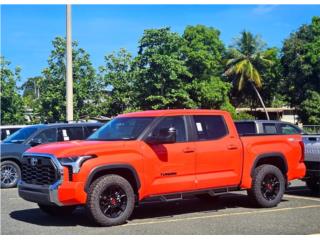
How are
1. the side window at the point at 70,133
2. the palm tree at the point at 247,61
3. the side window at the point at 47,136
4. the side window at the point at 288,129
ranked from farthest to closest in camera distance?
the palm tree at the point at 247,61 < the side window at the point at 288,129 < the side window at the point at 70,133 < the side window at the point at 47,136

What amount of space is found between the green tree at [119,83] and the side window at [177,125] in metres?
27.0

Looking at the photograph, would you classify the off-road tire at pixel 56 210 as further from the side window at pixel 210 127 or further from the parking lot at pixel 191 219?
the side window at pixel 210 127

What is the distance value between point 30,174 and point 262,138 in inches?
169

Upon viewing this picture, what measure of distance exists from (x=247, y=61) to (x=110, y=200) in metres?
52.2

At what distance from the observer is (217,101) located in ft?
171

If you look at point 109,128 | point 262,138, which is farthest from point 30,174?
point 262,138

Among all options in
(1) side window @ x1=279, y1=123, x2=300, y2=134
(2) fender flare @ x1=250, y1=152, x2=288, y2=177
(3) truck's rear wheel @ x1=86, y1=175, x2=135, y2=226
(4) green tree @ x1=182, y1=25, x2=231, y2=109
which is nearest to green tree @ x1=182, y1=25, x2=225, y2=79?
(4) green tree @ x1=182, y1=25, x2=231, y2=109

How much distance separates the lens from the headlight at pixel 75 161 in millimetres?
8195

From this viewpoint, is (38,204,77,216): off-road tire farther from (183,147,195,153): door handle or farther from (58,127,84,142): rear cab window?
(58,127,84,142): rear cab window

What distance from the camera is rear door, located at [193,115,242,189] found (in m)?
9.38

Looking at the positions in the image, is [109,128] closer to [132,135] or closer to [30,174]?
[132,135]

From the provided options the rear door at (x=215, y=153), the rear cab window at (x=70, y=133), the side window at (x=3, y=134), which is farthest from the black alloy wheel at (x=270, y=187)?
the side window at (x=3, y=134)

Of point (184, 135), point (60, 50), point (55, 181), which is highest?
point (60, 50)

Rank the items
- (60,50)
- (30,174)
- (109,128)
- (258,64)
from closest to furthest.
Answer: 1. (30,174)
2. (109,128)
3. (60,50)
4. (258,64)
